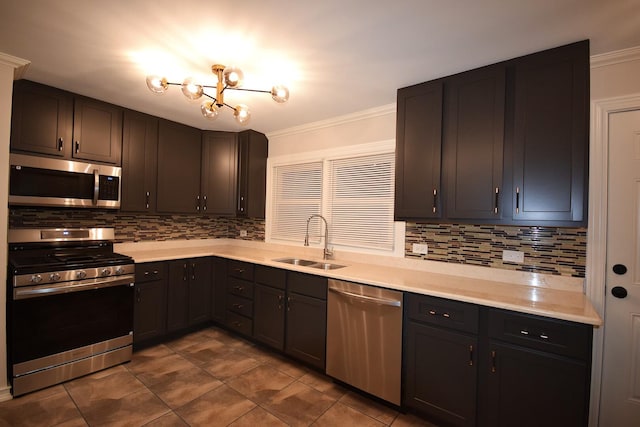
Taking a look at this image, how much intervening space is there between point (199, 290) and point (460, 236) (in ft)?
9.19

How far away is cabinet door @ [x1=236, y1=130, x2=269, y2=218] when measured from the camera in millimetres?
3789

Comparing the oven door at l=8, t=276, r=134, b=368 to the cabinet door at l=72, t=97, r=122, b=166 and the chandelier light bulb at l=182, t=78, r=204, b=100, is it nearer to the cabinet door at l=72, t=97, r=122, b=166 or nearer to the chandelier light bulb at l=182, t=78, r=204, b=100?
the cabinet door at l=72, t=97, r=122, b=166

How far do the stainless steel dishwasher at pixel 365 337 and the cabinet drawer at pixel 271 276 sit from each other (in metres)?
0.55

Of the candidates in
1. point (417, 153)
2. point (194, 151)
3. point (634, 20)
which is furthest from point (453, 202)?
point (194, 151)

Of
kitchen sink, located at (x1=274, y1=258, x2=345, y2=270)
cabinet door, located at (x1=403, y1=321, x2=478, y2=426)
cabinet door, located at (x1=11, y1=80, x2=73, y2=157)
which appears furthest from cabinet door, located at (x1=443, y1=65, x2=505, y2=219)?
cabinet door, located at (x1=11, y1=80, x2=73, y2=157)

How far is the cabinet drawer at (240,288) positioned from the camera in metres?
3.14

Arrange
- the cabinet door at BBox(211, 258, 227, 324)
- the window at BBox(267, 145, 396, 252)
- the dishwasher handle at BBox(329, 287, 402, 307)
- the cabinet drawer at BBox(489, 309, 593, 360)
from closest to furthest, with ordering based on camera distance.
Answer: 1. the cabinet drawer at BBox(489, 309, 593, 360)
2. the dishwasher handle at BBox(329, 287, 402, 307)
3. the window at BBox(267, 145, 396, 252)
4. the cabinet door at BBox(211, 258, 227, 324)

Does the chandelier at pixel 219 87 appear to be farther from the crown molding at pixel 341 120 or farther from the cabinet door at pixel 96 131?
the cabinet door at pixel 96 131

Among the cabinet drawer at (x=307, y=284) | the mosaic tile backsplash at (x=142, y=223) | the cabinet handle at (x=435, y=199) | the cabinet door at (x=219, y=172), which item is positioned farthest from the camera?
the cabinet door at (x=219, y=172)

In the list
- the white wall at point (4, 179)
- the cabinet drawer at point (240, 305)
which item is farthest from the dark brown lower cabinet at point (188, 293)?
the white wall at point (4, 179)

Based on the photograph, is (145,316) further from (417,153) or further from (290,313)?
(417,153)

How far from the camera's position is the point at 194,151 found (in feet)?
12.0

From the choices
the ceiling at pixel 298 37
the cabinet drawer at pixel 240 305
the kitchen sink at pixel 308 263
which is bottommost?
the cabinet drawer at pixel 240 305

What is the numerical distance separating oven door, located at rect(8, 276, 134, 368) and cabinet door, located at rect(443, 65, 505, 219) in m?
2.93
